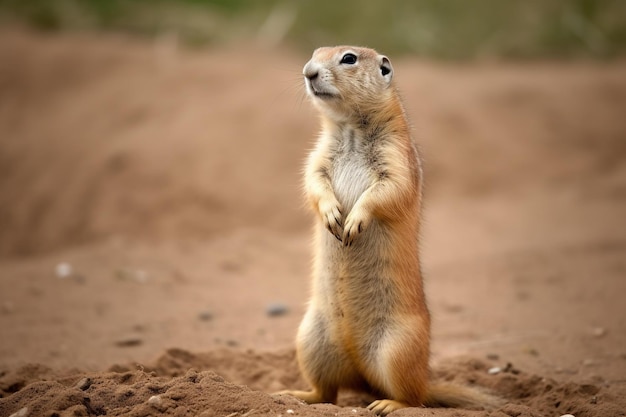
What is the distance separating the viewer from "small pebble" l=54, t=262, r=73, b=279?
315 inches

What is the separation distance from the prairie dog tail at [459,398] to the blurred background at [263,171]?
92cm

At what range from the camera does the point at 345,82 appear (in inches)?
205

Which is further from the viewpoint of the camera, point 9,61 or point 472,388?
point 9,61

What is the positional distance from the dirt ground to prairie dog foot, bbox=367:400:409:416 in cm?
30

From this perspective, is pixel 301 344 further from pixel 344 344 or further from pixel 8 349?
pixel 8 349

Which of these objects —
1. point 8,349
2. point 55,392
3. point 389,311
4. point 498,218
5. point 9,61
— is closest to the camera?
point 55,392

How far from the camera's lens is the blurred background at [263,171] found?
702 centimetres

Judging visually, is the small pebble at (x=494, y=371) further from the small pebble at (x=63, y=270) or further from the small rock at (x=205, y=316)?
the small pebble at (x=63, y=270)

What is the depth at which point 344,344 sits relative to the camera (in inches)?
198

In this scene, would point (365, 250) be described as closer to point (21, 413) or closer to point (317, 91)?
point (317, 91)

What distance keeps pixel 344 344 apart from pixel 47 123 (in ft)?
31.4

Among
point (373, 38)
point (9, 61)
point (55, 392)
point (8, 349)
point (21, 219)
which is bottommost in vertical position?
point (55, 392)

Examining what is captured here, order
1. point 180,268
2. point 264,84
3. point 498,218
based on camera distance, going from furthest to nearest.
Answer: point 264,84, point 498,218, point 180,268

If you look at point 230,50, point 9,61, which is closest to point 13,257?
point 9,61
